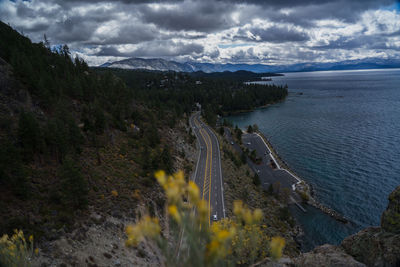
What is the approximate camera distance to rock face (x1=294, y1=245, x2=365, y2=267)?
1424cm

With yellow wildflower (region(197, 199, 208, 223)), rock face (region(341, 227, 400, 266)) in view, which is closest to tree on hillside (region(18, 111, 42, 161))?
yellow wildflower (region(197, 199, 208, 223))

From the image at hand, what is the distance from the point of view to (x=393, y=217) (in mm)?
15414

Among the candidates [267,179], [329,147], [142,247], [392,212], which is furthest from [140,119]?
[329,147]

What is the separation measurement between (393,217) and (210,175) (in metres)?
37.4

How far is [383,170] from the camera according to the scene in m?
56.3

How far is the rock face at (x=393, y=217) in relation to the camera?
15.2 m

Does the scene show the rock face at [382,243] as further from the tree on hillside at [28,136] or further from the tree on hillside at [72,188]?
the tree on hillside at [28,136]

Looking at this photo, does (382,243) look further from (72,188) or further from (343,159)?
(343,159)

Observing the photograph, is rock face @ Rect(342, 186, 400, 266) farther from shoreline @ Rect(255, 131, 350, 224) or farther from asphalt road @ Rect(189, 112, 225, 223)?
shoreline @ Rect(255, 131, 350, 224)

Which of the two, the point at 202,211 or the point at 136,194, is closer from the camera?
the point at 202,211

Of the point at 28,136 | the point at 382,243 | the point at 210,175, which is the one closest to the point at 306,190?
the point at 210,175

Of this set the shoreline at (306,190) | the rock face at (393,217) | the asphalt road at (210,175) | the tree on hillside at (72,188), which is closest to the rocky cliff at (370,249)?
the rock face at (393,217)

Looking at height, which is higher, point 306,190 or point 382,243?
point 382,243

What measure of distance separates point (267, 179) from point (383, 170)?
31.0 meters
